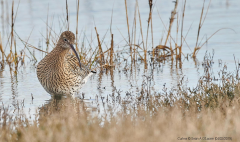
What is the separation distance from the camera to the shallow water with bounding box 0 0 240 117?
8438 millimetres

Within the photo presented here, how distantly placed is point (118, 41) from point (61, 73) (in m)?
4.34

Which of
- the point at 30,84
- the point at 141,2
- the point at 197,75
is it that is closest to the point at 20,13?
the point at 141,2

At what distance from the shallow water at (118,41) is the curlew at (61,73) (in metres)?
0.23

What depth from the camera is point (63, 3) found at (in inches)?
690

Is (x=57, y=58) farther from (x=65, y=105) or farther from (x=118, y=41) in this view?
(x=118, y=41)

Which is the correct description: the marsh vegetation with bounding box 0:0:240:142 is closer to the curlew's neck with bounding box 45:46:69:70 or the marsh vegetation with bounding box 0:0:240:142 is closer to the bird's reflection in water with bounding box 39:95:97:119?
the bird's reflection in water with bounding box 39:95:97:119

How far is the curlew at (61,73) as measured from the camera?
8.08 metres

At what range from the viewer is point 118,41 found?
12328 millimetres

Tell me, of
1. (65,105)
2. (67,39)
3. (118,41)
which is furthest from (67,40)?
(118,41)

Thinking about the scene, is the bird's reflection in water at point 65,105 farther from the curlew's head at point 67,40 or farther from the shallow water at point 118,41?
the curlew's head at point 67,40

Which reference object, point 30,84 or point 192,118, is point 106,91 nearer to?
point 30,84

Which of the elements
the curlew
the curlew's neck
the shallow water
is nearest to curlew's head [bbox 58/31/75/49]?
the curlew

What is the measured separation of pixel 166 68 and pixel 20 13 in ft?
27.1

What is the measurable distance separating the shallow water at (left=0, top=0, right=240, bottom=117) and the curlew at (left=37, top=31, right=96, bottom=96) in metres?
0.23
